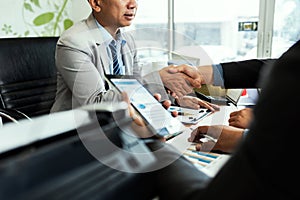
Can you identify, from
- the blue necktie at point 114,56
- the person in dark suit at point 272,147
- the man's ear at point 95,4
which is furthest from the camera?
the blue necktie at point 114,56

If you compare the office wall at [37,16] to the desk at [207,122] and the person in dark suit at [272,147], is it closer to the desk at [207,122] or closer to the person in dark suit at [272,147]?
the desk at [207,122]

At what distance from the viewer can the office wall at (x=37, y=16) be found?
2.77m

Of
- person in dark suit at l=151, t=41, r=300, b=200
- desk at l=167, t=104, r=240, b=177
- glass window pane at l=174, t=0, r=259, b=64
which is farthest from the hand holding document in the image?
glass window pane at l=174, t=0, r=259, b=64

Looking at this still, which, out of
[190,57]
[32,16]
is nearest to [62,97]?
[190,57]

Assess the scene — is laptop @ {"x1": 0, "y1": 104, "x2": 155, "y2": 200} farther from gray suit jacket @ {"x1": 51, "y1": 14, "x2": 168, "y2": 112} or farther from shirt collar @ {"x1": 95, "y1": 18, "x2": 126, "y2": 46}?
shirt collar @ {"x1": 95, "y1": 18, "x2": 126, "y2": 46}

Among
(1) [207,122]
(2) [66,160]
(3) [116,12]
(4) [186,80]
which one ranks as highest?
(3) [116,12]

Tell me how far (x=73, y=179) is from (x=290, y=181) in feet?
0.68

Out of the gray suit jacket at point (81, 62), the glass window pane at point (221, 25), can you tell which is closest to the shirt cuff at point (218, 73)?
the gray suit jacket at point (81, 62)

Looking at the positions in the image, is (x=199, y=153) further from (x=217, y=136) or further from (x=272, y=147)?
(x=272, y=147)

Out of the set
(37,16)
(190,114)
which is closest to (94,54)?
(190,114)

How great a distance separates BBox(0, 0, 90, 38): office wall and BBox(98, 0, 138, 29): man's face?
173cm

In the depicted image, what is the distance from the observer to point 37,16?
3.01 metres

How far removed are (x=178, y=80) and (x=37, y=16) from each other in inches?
91.1

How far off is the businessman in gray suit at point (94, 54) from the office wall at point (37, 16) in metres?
1.68
